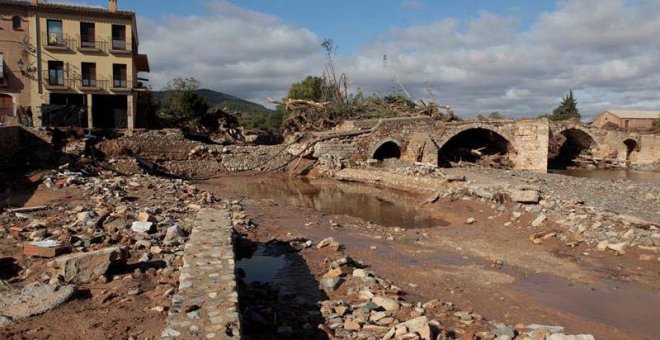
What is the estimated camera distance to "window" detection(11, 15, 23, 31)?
25000 mm

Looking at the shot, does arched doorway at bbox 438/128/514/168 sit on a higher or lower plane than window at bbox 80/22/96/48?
lower

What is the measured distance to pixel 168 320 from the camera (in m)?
4.50

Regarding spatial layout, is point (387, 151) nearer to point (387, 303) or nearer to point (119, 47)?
point (119, 47)

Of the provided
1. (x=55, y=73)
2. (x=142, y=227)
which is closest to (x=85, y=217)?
(x=142, y=227)

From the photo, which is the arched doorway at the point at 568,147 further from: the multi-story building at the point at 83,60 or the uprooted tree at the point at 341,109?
the multi-story building at the point at 83,60

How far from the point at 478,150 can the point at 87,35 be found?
72.6 feet

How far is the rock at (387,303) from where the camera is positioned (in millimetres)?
6199

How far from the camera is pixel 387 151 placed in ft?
87.3

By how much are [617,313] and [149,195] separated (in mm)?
11163

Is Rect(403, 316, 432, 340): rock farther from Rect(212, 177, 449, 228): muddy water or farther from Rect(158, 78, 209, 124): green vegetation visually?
Rect(158, 78, 209, 124): green vegetation

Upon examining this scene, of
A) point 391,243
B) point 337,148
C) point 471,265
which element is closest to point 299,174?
point 337,148

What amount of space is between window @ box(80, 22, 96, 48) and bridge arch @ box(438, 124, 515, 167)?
63.3ft

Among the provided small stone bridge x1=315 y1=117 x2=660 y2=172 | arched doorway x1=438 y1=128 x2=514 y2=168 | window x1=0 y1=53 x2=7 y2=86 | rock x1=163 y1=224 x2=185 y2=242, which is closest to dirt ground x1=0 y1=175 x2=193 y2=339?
rock x1=163 y1=224 x2=185 y2=242

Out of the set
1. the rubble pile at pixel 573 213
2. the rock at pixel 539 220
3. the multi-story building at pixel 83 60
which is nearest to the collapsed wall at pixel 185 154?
the multi-story building at pixel 83 60
